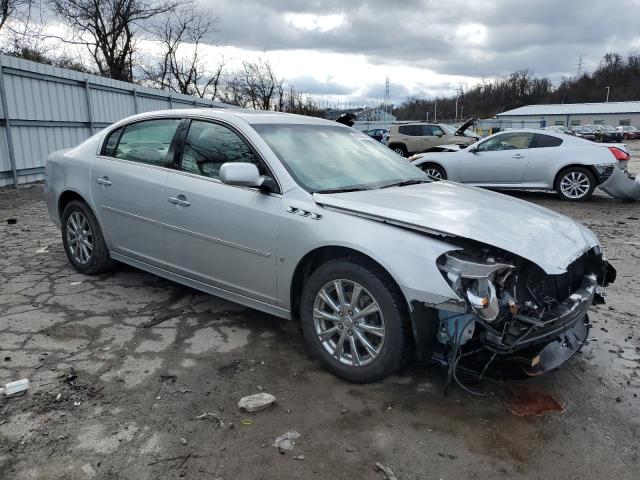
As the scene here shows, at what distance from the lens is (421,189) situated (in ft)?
12.3

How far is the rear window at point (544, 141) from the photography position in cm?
1024

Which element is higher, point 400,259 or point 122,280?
point 400,259

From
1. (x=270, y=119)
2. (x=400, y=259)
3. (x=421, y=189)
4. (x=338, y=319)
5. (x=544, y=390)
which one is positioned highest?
(x=270, y=119)

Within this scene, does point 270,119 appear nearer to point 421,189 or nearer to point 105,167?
point 421,189

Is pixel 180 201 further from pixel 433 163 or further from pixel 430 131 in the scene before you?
pixel 430 131

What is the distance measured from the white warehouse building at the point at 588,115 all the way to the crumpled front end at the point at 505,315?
7525 cm

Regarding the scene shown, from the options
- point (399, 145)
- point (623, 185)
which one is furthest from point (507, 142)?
point (399, 145)

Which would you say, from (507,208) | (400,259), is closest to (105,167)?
(400,259)

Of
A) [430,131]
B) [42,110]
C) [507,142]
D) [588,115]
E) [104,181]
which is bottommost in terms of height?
[104,181]

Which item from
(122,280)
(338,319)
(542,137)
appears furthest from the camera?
(542,137)

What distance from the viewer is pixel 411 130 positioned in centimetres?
2184

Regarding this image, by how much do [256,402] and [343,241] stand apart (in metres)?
1.02

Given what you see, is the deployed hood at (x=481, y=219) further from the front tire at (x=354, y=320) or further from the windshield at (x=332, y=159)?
the front tire at (x=354, y=320)

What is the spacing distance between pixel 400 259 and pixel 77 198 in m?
3.53
